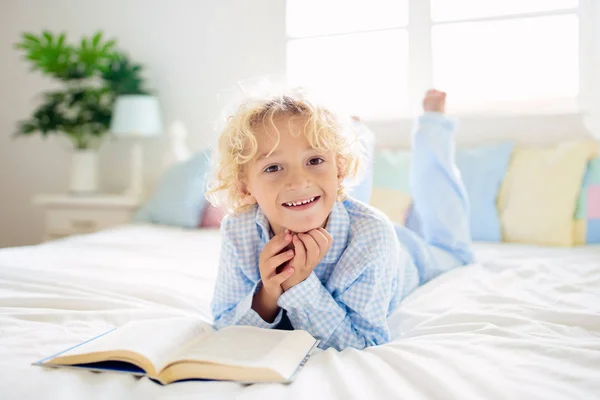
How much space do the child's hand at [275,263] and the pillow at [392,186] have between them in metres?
1.13

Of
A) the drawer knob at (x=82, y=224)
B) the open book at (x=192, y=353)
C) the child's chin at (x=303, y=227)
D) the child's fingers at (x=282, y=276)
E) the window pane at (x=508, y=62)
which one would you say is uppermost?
the window pane at (x=508, y=62)

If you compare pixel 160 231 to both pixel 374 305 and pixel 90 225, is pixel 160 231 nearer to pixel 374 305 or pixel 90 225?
pixel 90 225

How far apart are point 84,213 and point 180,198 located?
697 mm

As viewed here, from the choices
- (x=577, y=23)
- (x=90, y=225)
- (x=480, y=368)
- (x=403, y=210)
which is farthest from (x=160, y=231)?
(x=577, y=23)

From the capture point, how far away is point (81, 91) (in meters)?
2.80

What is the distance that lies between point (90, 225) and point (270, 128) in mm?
2058

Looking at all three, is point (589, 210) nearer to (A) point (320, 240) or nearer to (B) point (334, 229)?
(B) point (334, 229)

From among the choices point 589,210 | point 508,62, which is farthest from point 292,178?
point 508,62

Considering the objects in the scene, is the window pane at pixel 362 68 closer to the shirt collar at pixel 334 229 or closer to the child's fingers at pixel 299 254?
the shirt collar at pixel 334 229

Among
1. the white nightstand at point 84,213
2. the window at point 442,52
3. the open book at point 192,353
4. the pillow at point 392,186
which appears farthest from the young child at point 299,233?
the white nightstand at point 84,213

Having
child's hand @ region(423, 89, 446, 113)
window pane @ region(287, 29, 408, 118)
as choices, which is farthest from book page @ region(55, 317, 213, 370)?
window pane @ region(287, 29, 408, 118)

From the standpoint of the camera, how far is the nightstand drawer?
266 centimetres

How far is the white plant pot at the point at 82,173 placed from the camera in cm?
283

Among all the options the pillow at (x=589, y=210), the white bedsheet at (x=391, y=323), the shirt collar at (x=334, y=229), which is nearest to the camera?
the white bedsheet at (x=391, y=323)
